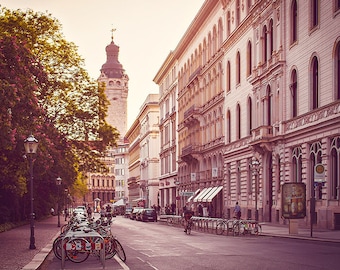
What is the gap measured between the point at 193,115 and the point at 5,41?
1657 inches

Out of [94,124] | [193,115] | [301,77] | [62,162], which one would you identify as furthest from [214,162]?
[301,77]

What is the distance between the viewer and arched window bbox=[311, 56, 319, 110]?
138ft

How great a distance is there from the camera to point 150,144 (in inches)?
5017

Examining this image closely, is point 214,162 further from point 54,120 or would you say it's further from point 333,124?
point 333,124

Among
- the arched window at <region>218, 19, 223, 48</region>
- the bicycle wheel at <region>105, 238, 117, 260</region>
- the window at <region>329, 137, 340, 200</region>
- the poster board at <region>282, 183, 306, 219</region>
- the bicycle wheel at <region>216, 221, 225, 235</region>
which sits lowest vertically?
the bicycle wheel at <region>216, 221, 225, 235</region>

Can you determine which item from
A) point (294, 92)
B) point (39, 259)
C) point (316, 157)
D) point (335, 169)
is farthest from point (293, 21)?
point (39, 259)

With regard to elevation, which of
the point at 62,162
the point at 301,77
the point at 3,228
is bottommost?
the point at 3,228

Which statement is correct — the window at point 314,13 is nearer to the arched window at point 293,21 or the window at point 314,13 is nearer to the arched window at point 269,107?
the arched window at point 293,21

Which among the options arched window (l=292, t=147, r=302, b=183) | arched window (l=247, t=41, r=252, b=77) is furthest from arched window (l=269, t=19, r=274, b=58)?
arched window (l=292, t=147, r=302, b=183)

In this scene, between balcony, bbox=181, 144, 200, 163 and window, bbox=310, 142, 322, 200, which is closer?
window, bbox=310, 142, 322, 200

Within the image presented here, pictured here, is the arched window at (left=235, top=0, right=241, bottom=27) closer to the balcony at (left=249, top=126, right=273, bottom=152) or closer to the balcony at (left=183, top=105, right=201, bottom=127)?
the balcony at (left=249, top=126, right=273, bottom=152)

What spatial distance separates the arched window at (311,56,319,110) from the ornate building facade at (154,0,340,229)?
0.06 m

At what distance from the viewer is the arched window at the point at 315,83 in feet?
138

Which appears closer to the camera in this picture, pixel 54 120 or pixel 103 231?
pixel 103 231
